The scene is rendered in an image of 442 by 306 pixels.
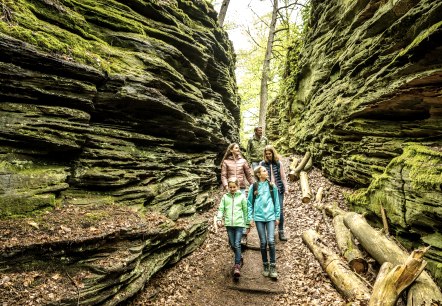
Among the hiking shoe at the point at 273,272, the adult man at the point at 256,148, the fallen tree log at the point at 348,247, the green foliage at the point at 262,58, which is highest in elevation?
the green foliage at the point at 262,58

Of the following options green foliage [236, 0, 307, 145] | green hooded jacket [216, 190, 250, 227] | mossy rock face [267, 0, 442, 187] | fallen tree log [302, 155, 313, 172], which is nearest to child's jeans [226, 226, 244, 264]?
green hooded jacket [216, 190, 250, 227]

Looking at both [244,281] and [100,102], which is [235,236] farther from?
[100,102]

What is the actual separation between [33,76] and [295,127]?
15923 millimetres

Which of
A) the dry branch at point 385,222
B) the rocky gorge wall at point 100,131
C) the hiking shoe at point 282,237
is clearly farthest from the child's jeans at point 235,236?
the dry branch at point 385,222

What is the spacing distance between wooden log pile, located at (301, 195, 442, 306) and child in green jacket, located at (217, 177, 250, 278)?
221 cm

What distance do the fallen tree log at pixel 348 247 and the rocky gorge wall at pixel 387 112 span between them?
3.07ft

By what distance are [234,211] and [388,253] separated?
3653 millimetres

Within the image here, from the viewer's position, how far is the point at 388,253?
590 centimetres

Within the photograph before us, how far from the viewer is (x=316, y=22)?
1684 centimetres

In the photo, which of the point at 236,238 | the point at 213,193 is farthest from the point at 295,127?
the point at 236,238

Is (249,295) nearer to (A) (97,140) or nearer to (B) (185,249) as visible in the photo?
(B) (185,249)

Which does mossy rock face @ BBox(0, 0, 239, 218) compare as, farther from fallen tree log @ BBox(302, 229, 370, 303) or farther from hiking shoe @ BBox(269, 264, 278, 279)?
fallen tree log @ BBox(302, 229, 370, 303)

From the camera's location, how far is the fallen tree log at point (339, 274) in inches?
205

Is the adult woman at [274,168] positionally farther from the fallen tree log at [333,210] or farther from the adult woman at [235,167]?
the fallen tree log at [333,210]
